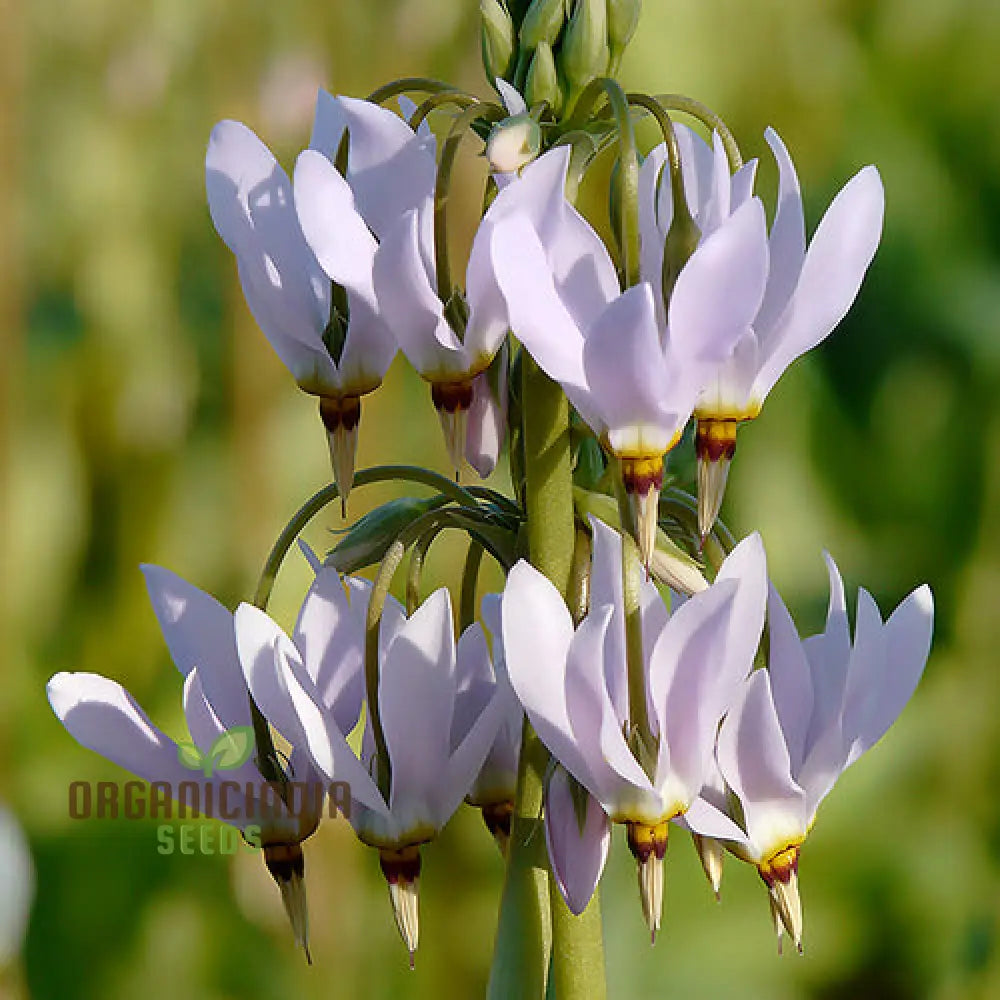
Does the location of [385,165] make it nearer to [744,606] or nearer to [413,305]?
[413,305]

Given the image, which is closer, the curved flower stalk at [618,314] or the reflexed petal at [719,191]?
the curved flower stalk at [618,314]

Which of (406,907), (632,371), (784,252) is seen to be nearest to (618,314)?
(632,371)

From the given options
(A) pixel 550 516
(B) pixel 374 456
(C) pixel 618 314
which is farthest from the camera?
(B) pixel 374 456

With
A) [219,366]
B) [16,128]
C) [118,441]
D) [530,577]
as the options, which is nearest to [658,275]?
[530,577]

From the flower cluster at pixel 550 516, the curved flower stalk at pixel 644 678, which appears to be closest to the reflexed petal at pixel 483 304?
the flower cluster at pixel 550 516

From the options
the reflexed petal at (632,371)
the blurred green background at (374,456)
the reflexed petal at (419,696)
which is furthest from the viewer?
the blurred green background at (374,456)

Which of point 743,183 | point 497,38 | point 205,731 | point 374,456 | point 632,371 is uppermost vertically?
point 374,456

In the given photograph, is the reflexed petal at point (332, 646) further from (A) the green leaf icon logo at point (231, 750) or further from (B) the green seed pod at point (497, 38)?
(B) the green seed pod at point (497, 38)
